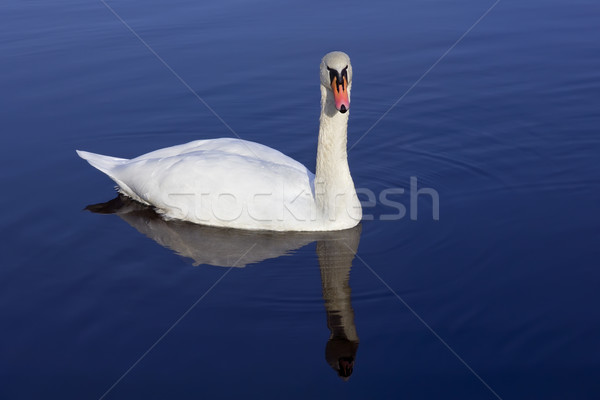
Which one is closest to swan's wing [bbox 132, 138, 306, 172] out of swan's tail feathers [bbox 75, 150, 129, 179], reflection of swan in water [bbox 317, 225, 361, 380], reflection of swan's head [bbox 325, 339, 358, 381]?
swan's tail feathers [bbox 75, 150, 129, 179]

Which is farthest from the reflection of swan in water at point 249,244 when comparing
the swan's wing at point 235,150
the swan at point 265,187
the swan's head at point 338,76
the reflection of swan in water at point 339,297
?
the swan's head at point 338,76

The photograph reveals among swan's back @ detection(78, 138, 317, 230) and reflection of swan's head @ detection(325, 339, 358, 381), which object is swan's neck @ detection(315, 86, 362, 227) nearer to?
swan's back @ detection(78, 138, 317, 230)

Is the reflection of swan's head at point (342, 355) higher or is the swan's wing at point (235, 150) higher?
the swan's wing at point (235, 150)

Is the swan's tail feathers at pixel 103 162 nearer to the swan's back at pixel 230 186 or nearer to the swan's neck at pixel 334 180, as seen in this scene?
the swan's back at pixel 230 186

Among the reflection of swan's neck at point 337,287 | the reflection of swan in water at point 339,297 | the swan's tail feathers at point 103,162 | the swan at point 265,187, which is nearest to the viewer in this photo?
the reflection of swan in water at point 339,297

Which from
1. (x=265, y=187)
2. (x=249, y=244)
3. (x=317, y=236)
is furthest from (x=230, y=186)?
(x=317, y=236)

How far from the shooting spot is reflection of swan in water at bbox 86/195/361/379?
7305mm

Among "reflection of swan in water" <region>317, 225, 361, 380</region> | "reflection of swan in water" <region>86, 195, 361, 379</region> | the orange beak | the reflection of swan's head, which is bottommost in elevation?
the reflection of swan's head

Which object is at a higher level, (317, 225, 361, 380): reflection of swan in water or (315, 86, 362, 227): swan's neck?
(315, 86, 362, 227): swan's neck

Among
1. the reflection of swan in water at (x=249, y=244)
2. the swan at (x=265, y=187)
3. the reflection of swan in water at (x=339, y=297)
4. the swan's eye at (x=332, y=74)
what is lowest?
the reflection of swan in water at (x=339, y=297)

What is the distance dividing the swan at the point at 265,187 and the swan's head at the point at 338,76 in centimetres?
6

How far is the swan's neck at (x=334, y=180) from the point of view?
8250 millimetres

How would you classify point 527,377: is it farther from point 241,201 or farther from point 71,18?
point 71,18

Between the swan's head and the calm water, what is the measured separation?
151 centimetres
